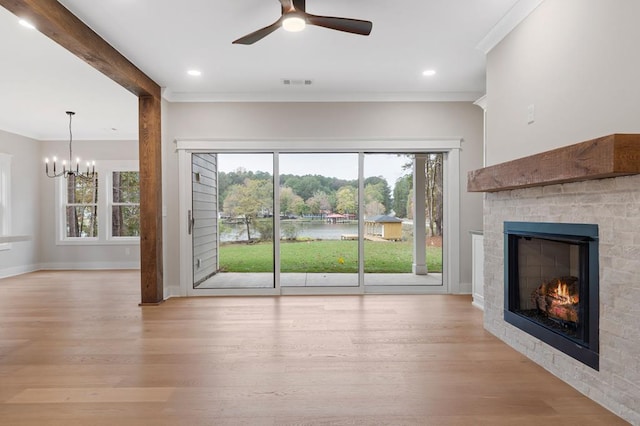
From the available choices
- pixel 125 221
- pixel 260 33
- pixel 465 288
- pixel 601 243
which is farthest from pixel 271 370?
pixel 125 221

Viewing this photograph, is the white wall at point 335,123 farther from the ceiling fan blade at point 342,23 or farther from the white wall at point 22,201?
the white wall at point 22,201

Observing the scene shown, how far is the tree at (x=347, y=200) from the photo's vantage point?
4.97 m

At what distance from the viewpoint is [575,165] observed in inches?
80.4

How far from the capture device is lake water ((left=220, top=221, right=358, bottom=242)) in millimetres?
4988

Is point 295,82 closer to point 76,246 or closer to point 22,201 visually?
point 76,246

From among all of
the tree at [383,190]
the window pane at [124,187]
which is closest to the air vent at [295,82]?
the tree at [383,190]

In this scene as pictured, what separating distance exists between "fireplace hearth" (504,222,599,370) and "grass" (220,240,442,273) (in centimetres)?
211

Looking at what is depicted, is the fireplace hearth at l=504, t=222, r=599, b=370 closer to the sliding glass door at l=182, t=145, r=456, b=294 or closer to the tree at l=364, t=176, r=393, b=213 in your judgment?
the sliding glass door at l=182, t=145, r=456, b=294

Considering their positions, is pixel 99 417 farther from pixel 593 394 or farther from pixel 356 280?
pixel 356 280

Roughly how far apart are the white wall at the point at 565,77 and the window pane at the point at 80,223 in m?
7.38

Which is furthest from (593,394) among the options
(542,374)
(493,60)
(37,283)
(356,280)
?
Answer: (37,283)

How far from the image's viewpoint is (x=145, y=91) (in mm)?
4215

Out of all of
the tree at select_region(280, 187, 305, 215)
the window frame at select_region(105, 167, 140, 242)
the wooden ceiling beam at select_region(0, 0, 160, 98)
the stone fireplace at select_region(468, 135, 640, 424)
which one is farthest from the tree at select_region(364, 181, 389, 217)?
the window frame at select_region(105, 167, 140, 242)

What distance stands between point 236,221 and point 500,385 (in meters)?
3.70
